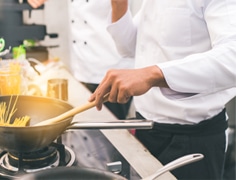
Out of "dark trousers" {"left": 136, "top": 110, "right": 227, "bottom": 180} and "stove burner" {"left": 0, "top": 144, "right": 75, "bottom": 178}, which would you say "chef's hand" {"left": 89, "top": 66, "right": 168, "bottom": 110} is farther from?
"dark trousers" {"left": 136, "top": 110, "right": 227, "bottom": 180}

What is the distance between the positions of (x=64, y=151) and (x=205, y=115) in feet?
1.63

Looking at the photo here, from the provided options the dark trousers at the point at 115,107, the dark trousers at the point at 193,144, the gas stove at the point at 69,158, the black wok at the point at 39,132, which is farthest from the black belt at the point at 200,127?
the dark trousers at the point at 115,107

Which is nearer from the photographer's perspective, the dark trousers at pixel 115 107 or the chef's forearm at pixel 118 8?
the chef's forearm at pixel 118 8

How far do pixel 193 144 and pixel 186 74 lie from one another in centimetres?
38

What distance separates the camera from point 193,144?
4.28 ft

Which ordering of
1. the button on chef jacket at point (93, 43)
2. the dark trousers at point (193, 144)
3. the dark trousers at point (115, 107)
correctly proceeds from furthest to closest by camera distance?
the dark trousers at point (115, 107), the button on chef jacket at point (93, 43), the dark trousers at point (193, 144)

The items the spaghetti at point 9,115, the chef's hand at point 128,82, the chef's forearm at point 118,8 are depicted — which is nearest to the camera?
the chef's hand at point 128,82

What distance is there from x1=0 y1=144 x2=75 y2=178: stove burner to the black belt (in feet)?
1.29

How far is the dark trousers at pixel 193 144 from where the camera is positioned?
130cm

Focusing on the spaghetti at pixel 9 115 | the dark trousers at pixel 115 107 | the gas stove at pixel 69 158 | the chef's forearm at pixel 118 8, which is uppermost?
the chef's forearm at pixel 118 8

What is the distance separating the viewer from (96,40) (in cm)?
233

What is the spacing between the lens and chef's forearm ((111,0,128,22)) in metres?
1.42

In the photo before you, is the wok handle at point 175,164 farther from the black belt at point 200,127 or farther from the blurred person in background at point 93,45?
the blurred person in background at point 93,45

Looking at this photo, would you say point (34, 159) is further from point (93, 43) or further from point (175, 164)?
point (93, 43)
